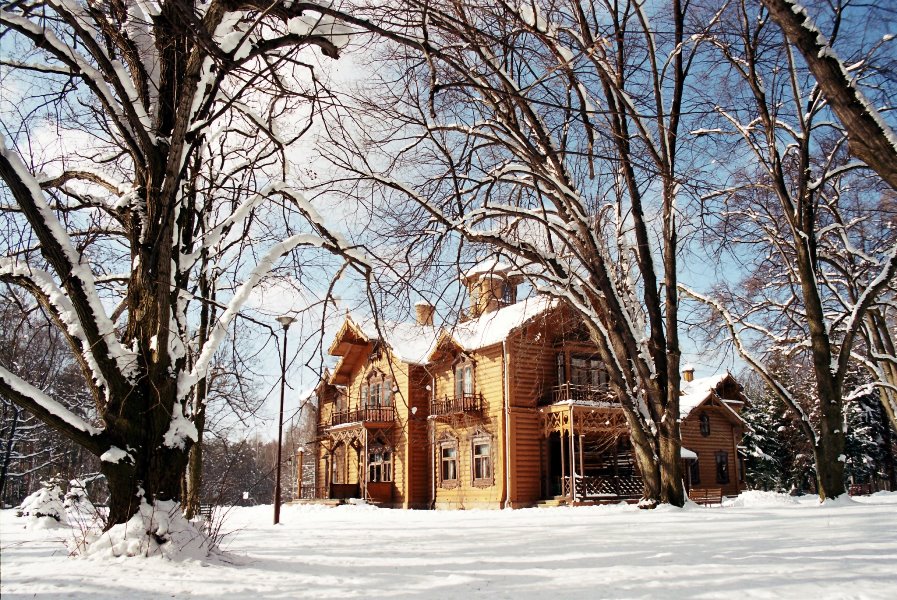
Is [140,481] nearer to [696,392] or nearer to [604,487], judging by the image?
[604,487]

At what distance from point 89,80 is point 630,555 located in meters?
7.53

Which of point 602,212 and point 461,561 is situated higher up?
point 602,212

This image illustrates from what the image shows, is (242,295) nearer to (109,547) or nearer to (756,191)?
(109,547)

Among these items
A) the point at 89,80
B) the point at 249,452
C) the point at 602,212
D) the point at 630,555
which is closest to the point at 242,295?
the point at 89,80

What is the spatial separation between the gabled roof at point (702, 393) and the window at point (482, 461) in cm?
976

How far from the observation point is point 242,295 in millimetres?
7656

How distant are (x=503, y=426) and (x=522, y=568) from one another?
63.5 feet

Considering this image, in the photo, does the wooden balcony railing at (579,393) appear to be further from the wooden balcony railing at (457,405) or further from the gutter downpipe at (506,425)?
the wooden balcony railing at (457,405)

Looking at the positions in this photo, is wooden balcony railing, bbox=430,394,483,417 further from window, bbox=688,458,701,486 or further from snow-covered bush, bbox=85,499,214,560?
snow-covered bush, bbox=85,499,214,560

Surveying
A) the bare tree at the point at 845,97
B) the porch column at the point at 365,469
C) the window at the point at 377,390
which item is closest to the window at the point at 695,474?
the window at the point at 377,390

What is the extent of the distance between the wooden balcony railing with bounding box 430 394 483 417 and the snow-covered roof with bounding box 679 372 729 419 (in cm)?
1008

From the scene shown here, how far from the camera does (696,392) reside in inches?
1318

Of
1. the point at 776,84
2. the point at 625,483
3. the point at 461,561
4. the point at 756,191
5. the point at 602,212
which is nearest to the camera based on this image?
the point at 461,561

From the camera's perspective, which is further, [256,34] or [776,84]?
[776,84]
